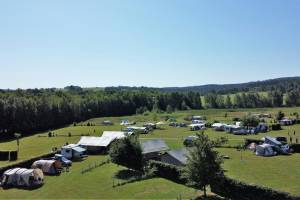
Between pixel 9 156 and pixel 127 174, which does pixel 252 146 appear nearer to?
pixel 127 174

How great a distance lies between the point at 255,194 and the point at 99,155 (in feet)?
111

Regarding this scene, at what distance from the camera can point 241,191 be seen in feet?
111

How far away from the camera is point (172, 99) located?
181m

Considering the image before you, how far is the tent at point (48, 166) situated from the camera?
161 ft

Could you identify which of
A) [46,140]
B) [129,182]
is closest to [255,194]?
[129,182]

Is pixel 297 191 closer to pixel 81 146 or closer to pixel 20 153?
pixel 81 146

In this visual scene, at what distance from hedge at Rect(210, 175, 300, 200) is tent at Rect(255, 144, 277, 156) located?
66.8 feet

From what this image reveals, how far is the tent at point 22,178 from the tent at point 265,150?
99.1 ft

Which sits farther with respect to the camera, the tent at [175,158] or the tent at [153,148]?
the tent at [153,148]

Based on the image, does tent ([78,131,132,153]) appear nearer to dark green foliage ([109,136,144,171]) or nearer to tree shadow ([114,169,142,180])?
dark green foliage ([109,136,144,171])

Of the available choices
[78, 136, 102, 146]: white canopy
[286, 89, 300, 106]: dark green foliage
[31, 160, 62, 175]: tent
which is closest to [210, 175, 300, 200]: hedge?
[31, 160, 62, 175]: tent

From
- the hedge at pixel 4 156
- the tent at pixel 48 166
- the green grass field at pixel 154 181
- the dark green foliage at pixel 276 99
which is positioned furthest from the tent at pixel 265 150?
the dark green foliage at pixel 276 99

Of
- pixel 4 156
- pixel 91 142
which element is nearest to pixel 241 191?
pixel 91 142

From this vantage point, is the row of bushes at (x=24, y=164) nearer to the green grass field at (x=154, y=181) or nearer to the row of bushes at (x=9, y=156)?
the row of bushes at (x=9, y=156)
